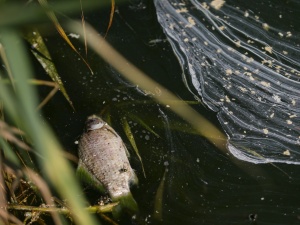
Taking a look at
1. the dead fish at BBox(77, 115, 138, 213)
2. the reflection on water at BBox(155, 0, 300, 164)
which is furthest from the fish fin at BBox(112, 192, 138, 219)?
the reflection on water at BBox(155, 0, 300, 164)

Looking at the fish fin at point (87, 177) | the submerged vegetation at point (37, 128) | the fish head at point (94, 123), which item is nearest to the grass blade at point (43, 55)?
the submerged vegetation at point (37, 128)

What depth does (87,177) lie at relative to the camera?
2.07 m

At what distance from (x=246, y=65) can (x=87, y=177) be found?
89 centimetres

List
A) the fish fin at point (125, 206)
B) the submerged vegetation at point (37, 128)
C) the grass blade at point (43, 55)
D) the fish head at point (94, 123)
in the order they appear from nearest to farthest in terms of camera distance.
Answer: the submerged vegetation at point (37, 128) → the fish fin at point (125, 206) → the fish head at point (94, 123) → the grass blade at point (43, 55)

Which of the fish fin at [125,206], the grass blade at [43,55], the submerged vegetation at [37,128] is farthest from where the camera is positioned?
the grass blade at [43,55]

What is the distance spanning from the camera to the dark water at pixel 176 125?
2.01m

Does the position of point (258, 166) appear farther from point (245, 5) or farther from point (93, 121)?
point (245, 5)

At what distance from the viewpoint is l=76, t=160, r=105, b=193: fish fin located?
204cm

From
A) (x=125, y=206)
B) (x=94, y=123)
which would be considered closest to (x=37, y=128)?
(x=125, y=206)

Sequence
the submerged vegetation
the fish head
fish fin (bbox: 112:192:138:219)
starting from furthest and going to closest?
1. the fish head
2. fish fin (bbox: 112:192:138:219)
3. the submerged vegetation

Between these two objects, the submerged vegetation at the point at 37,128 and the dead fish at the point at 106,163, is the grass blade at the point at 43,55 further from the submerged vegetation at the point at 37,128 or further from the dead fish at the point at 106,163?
the dead fish at the point at 106,163

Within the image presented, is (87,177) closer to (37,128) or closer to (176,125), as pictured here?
(176,125)

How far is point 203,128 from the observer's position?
2.23 meters

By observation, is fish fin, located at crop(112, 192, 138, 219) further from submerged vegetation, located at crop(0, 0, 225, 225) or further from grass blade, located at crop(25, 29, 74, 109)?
grass blade, located at crop(25, 29, 74, 109)
